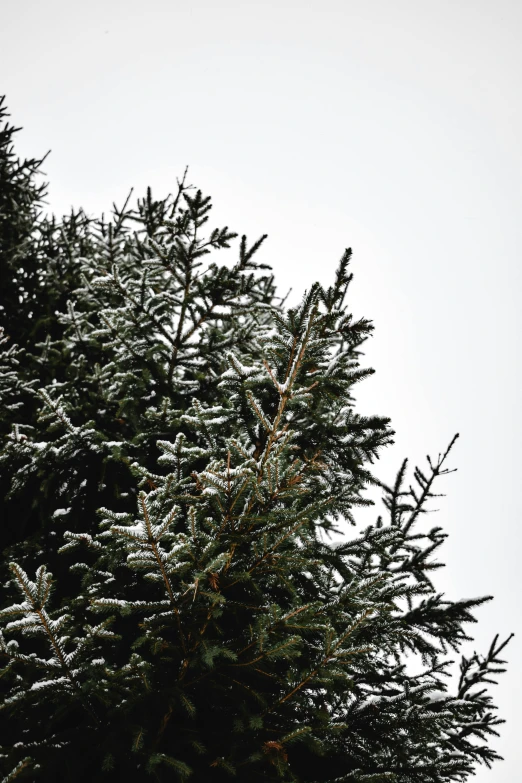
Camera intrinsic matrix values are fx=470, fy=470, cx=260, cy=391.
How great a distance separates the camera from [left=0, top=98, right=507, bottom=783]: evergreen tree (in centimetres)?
243

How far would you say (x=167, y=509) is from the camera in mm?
2807

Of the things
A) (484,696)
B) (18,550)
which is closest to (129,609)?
(18,550)

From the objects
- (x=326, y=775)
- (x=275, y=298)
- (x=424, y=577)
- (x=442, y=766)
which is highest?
(x=275, y=298)

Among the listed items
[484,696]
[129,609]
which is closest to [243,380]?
[129,609]

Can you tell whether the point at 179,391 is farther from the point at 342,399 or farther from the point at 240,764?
the point at 240,764

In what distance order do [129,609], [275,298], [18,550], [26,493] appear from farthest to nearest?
1. [275,298]
2. [26,493]
3. [18,550]
4. [129,609]

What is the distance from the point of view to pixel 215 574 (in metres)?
2.41

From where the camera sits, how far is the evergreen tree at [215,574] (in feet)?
7.96

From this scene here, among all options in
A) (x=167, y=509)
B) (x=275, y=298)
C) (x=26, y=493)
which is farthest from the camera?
(x=275, y=298)

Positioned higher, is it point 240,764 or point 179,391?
point 179,391

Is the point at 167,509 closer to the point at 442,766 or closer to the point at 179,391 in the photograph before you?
the point at 179,391

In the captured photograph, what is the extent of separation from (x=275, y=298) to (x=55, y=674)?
231 inches

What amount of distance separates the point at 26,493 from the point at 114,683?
2654mm

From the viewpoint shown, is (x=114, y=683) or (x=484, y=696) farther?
(x=484, y=696)
